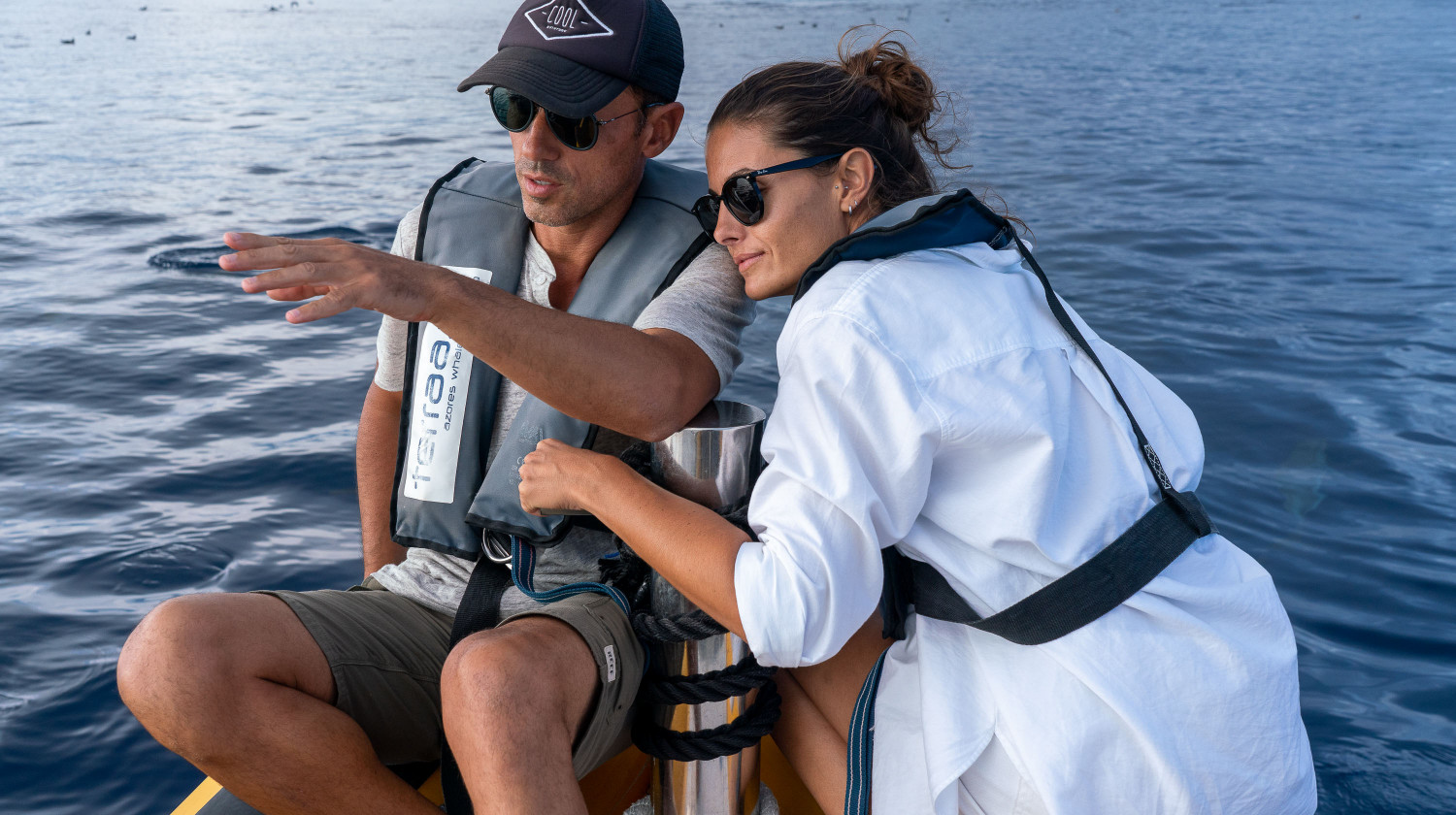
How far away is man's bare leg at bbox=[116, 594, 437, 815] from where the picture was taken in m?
1.88

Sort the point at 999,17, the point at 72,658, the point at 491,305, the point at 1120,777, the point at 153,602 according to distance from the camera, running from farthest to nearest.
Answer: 1. the point at 999,17
2. the point at 153,602
3. the point at 72,658
4. the point at 491,305
5. the point at 1120,777

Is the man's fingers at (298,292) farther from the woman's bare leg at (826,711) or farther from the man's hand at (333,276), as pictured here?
the woman's bare leg at (826,711)

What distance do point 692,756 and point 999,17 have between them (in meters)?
51.8

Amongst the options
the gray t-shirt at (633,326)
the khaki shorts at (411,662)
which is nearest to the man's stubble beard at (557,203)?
the gray t-shirt at (633,326)

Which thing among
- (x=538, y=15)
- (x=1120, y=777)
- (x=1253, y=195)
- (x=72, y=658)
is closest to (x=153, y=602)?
(x=72, y=658)

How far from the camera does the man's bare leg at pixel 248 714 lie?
1.88 m

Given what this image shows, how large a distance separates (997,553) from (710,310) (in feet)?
2.93

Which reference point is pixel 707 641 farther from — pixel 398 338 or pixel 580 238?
pixel 398 338

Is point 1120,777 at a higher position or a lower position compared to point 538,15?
lower

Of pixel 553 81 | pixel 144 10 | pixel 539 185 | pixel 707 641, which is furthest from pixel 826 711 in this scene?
pixel 144 10

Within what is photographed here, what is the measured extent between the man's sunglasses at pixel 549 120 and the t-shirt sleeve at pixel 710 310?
0.35 metres

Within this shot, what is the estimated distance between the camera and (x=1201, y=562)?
172 centimetres

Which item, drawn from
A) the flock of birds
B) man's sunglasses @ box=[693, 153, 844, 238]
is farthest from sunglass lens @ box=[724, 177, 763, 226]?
the flock of birds

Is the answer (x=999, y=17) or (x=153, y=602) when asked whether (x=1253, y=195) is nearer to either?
(x=153, y=602)
